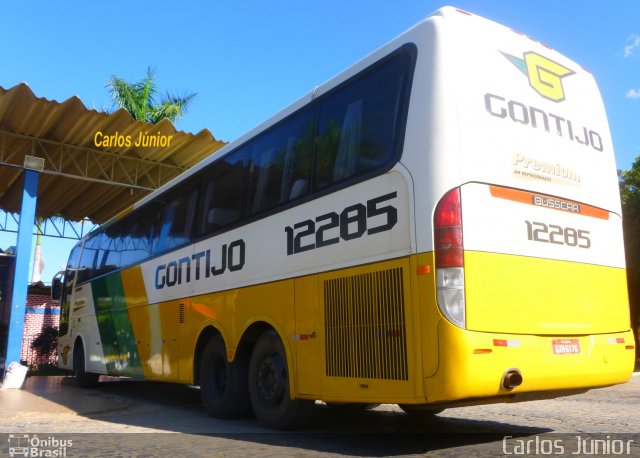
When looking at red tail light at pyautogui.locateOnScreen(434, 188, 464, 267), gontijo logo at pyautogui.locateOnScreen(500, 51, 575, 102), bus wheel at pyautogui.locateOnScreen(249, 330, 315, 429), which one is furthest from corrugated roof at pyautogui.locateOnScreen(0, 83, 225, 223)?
red tail light at pyautogui.locateOnScreen(434, 188, 464, 267)

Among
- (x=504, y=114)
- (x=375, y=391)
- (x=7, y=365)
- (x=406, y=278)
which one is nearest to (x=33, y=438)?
(x=375, y=391)

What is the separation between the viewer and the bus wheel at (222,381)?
7.07 m

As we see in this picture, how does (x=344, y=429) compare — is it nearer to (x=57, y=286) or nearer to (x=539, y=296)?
(x=539, y=296)

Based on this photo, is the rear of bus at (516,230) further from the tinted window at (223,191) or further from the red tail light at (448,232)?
the tinted window at (223,191)

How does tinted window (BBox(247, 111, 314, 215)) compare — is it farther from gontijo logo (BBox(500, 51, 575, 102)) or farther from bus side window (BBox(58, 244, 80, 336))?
bus side window (BBox(58, 244, 80, 336))

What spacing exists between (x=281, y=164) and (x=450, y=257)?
8.93ft

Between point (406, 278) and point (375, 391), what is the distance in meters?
1.00

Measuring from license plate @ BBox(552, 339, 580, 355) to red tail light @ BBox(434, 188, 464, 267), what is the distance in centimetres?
113

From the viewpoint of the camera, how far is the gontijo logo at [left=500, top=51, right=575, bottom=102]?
5.46 metres

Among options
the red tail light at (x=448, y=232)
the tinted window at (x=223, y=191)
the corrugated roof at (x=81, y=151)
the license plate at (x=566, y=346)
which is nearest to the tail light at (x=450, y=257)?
the red tail light at (x=448, y=232)

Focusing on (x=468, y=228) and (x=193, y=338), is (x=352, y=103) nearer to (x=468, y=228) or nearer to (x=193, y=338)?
(x=468, y=228)

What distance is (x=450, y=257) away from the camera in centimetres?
455

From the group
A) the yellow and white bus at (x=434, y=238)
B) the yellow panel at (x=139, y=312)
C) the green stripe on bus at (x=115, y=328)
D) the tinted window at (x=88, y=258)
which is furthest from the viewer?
the tinted window at (x=88, y=258)

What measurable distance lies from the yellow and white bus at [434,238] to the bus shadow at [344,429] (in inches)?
13.9
